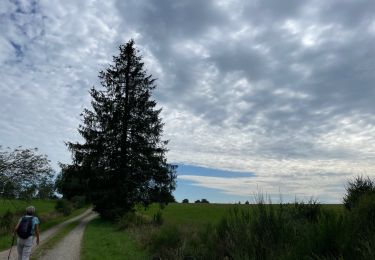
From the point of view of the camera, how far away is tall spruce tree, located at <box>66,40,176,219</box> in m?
39.3

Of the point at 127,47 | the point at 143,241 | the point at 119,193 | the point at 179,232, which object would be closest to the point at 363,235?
the point at 179,232

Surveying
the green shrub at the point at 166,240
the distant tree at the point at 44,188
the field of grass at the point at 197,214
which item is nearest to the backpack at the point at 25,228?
the green shrub at the point at 166,240

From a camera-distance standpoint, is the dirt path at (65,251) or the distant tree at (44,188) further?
the distant tree at (44,188)

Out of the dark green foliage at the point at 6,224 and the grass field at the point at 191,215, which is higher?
the grass field at the point at 191,215

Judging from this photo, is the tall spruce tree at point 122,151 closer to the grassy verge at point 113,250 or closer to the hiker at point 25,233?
the grassy verge at point 113,250

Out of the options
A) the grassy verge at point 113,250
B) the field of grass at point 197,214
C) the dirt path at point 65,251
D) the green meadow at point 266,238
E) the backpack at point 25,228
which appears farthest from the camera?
the dirt path at point 65,251

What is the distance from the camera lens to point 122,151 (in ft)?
132

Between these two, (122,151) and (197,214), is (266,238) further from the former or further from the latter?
(197,214)

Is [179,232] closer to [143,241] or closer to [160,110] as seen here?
[143,241]

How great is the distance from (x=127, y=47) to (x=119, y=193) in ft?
49.8

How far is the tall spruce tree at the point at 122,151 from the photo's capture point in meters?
39.3

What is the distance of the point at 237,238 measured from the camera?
460 inches

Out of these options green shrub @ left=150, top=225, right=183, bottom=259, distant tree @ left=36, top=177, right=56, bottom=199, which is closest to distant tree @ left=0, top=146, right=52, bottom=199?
distant tree @ left=36, top=177, right=56, bottom=199

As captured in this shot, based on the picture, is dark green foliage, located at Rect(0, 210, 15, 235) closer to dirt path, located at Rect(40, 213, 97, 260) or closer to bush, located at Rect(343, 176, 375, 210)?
dirt path, located at Rect(40, 213, 97, 260)
